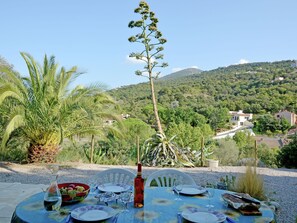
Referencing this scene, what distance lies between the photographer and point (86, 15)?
33.8 ft

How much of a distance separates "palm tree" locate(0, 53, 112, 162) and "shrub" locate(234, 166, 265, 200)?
4.41m

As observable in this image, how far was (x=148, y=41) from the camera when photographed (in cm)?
919

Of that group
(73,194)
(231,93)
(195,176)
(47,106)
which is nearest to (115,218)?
(73,194)

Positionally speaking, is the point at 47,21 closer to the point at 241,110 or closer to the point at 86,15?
the point at 86,15

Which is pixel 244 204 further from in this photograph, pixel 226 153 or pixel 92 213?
pixel 226 153

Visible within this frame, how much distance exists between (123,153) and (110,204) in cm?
718

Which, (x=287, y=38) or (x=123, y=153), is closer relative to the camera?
(x=123, y=153)

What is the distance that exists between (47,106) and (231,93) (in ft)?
69.1

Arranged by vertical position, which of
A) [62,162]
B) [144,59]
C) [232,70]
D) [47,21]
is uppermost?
[232,70]

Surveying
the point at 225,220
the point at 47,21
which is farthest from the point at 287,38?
the point at 225,220

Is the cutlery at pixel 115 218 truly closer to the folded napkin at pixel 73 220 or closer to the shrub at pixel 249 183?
the folded napkin at pixel 73 220

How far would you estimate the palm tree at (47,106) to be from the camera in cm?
671

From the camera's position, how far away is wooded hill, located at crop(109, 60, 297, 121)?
70.1ft

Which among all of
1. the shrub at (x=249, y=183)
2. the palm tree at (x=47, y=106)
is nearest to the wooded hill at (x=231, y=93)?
the palm tree at (x=47, y=106)
